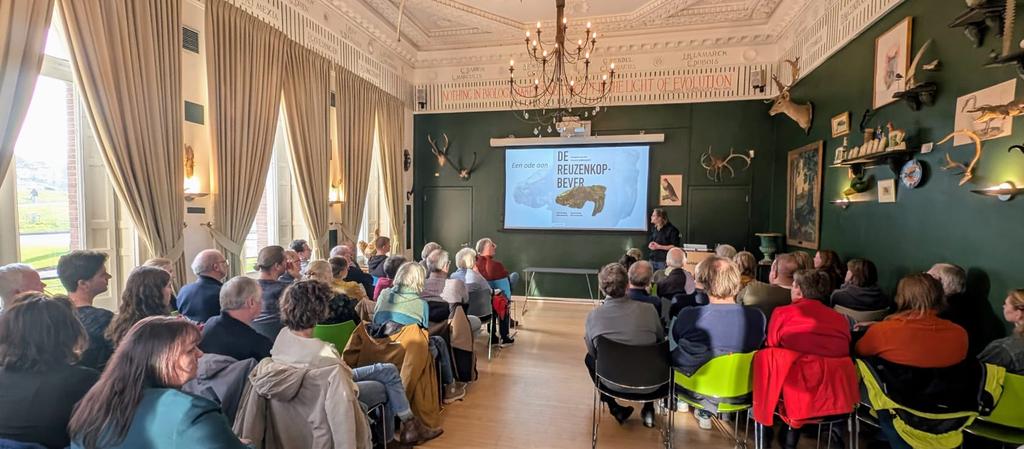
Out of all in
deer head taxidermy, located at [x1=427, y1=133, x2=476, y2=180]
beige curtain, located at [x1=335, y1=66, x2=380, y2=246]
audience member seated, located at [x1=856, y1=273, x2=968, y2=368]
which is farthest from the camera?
deer head taxidermy, located at [x1=427, y1=133, x2=476, y2=180]

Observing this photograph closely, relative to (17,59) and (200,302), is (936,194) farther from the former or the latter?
(17,59)

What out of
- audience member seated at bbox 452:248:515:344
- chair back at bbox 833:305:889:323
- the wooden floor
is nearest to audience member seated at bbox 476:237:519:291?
audience member seated at bbox 452:248:515:344

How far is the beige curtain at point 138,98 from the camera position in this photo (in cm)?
308

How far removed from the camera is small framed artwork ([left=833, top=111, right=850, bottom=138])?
4539mm

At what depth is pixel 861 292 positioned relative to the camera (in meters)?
3.36

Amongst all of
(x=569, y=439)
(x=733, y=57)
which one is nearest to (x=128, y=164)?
(x=569, y=439)

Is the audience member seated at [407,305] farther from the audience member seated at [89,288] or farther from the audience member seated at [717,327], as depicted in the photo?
the audience member seated at [717,327]

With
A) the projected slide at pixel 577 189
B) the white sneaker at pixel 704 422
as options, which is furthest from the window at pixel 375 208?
the white sneaker at pixel 704 422

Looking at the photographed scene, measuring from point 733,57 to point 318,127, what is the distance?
628 centimetres

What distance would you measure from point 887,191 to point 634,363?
3039 mm

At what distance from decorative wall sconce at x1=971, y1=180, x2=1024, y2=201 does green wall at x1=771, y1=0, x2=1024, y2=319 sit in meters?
0.04

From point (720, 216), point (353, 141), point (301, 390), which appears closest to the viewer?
point (301, 390)

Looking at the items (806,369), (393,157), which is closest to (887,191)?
(806,369)

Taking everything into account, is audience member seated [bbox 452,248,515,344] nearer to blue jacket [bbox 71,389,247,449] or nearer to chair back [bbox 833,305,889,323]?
blue jacket [bbox 71,389,247,449]
